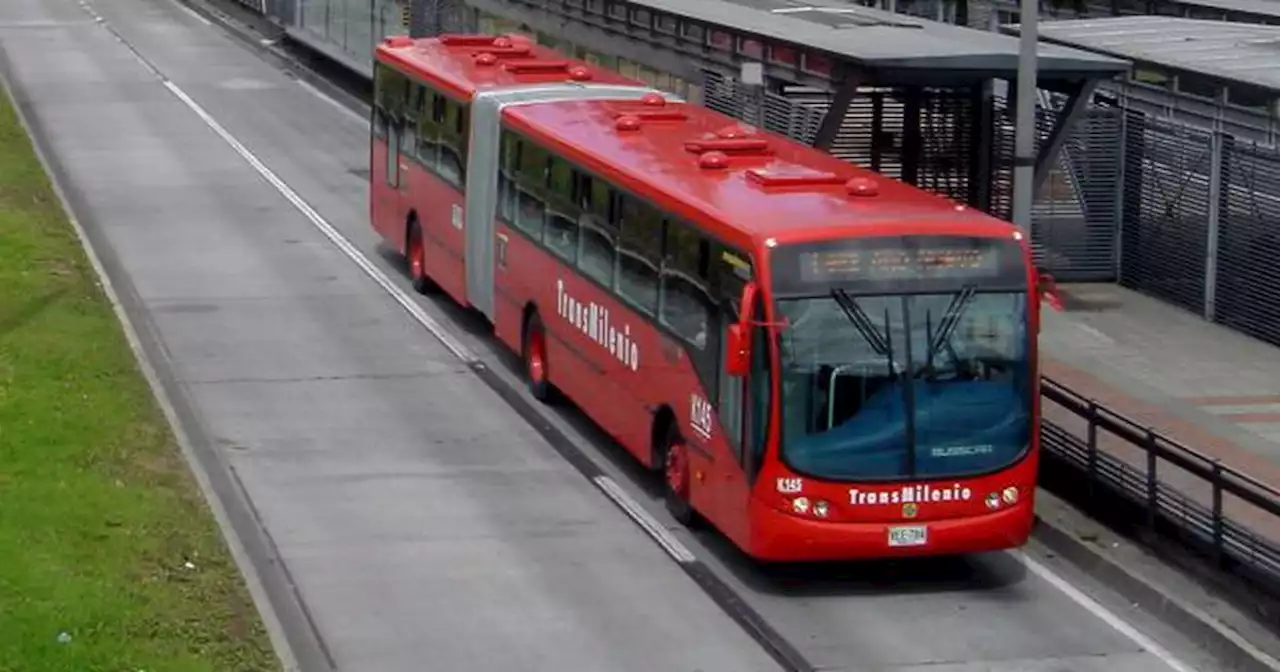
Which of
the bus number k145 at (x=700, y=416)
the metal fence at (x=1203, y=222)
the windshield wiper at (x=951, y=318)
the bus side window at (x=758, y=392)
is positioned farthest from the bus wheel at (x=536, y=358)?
the metal fence at (x=1203, y=222)

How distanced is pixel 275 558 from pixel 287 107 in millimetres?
31205

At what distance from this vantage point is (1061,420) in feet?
68.8

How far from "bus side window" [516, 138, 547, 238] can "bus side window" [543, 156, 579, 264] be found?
0.75 ft

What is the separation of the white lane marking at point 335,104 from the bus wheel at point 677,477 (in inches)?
1082

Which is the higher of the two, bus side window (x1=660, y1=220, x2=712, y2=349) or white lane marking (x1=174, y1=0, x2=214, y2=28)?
bus side window (x1=660, y1=220, x2=712, y2=349)

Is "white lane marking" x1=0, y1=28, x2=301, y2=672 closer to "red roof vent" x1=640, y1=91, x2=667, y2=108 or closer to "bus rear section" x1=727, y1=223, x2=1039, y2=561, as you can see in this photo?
"bus rear section" x1=727, y1=223, x2=1039, y2=561

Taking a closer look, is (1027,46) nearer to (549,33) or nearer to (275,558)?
(275,558)

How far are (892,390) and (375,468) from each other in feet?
18.2

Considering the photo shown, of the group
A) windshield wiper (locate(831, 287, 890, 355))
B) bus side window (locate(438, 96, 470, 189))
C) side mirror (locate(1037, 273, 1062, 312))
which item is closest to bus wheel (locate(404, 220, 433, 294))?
bus side window (locate(438, 96, 470, 189))

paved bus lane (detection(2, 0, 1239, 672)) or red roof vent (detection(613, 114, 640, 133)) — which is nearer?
paved bus lane (detection(2, 0, 1239, 672))

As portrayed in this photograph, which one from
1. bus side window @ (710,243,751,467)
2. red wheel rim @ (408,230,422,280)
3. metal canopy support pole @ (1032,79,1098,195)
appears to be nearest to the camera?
bus side window @ (710,243,751,467)

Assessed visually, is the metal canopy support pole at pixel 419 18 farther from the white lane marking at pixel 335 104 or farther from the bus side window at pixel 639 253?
the bus side window at pixel 639 253

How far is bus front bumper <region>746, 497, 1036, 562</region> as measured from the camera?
54.6 ft

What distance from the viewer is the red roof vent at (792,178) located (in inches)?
723
